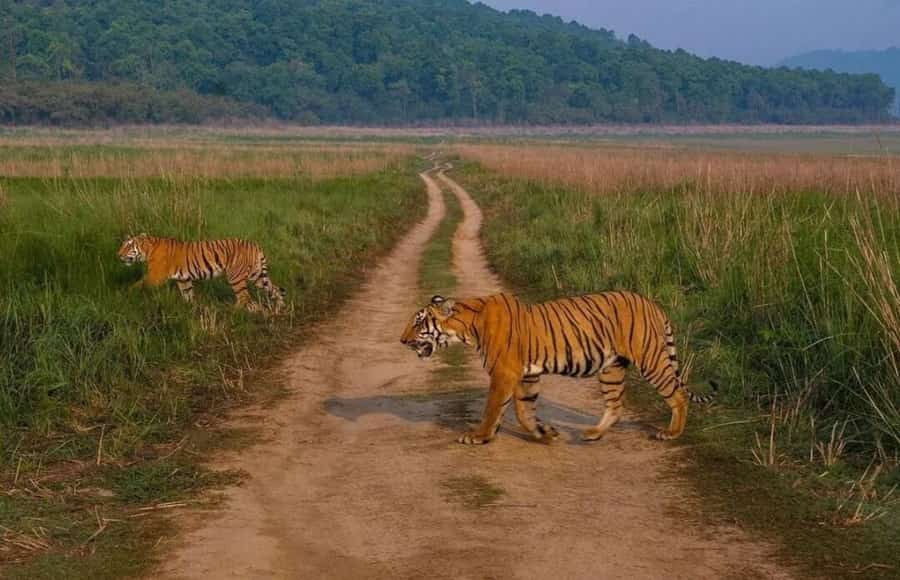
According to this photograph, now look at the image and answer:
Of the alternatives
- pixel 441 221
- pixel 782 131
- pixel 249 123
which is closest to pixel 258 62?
pixel 249 123

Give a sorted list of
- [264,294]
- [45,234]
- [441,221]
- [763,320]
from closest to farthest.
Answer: [763,320] < [45,234] < [264,294] < [441,221]

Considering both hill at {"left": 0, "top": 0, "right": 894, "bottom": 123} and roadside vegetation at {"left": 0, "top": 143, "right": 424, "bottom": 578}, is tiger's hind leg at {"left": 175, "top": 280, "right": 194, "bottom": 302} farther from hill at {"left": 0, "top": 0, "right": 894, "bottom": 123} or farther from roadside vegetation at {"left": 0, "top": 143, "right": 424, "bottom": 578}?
hill at {"left": 0, "top": 0, "right": 894, "bottom": 123}

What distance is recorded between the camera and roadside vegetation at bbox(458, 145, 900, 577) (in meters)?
6.03

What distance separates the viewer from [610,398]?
7551mm

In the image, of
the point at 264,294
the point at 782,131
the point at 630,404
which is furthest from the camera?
the point at 782,131

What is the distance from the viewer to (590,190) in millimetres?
22812

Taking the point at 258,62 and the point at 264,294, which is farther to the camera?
the point at 258,62

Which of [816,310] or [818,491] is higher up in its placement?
[816,310]

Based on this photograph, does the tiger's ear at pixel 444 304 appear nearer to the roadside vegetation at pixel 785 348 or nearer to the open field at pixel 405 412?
the open field at pixel 405 412

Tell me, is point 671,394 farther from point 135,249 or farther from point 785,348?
A: point 135,249

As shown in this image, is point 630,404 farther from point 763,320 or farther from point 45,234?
point 45,234

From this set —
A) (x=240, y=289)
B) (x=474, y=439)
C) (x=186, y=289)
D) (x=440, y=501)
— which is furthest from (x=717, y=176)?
(x=440, y=501)

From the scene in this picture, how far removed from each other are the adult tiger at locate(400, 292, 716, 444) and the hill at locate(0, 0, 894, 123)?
3834 inches

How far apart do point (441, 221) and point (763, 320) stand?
1600cm
